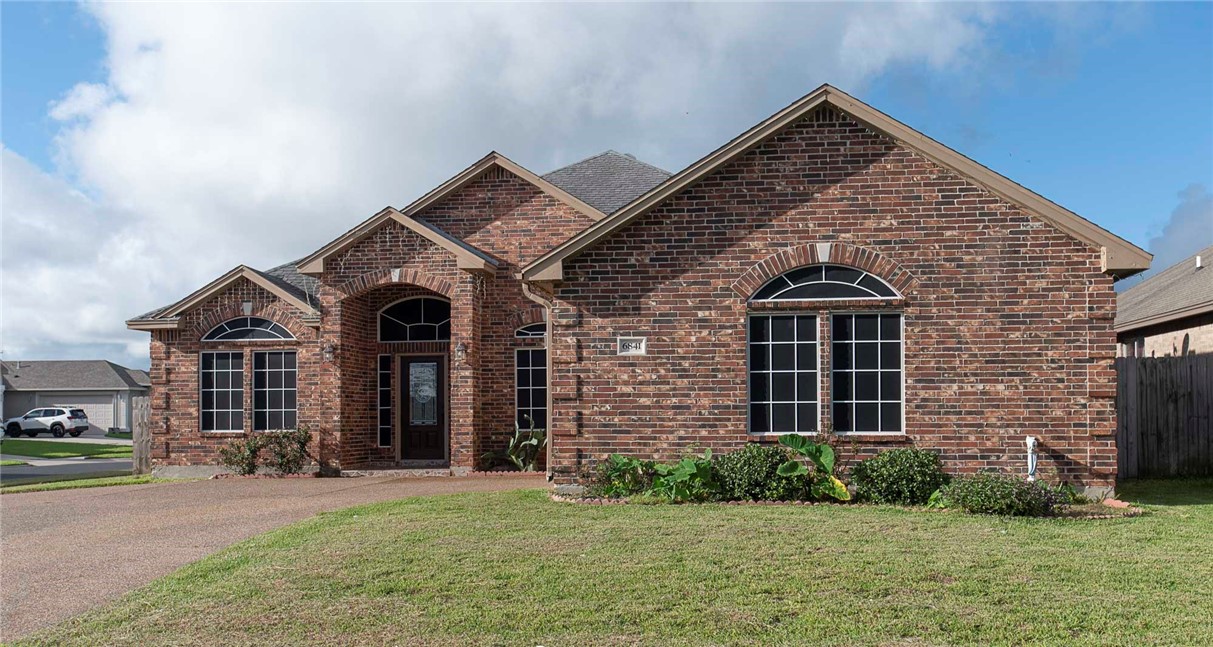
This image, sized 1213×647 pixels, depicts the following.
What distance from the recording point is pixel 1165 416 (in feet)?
50.8

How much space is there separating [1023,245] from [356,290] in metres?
10.8

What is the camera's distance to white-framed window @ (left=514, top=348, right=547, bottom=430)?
1802 centimetres

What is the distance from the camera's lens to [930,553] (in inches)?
336

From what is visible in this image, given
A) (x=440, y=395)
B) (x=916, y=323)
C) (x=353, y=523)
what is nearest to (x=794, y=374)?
(x=916, y=323)

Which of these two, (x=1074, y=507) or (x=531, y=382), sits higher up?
(x=531, y=382)

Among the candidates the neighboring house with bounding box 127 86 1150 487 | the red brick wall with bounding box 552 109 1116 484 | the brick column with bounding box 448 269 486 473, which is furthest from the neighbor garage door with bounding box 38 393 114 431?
the red brick wall with bounding box 552 109 1116 484

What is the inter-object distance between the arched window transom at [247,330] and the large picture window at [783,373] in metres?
9.73

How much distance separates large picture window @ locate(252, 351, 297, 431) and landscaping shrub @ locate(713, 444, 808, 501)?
978cm

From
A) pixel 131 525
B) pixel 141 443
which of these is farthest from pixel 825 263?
pixel 141 443

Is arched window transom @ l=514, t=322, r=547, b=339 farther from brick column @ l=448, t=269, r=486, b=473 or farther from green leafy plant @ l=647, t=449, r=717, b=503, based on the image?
green leafy plant @ l=647, t=449, r=717, b=503

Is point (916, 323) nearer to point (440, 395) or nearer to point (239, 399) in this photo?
point (440, 395)

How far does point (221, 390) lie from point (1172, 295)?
18725 millimetres

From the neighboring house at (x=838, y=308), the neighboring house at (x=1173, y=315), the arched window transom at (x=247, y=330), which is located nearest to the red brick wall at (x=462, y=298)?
the arched window transom at (x=247, y=330)

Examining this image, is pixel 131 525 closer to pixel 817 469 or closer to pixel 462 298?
pixel 462 298
